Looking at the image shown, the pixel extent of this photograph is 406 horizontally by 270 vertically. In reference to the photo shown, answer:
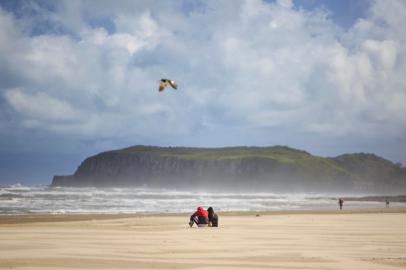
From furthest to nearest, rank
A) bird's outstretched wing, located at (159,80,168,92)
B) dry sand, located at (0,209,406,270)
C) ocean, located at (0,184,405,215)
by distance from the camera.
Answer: ocean, located at (0,184,405,215), bird's outstretched wing, located at (159,80,168,92), dry sand, located at (0,209,406,270)

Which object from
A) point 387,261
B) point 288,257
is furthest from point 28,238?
point 387,261

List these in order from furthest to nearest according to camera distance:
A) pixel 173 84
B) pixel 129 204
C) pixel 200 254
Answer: pixel 129 204, pixel 173 84, pixel 200 254

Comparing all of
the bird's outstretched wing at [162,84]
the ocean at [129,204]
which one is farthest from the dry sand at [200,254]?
the ocean at [129,204]

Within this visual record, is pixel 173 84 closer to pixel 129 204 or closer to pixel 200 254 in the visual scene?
pixel 200 254

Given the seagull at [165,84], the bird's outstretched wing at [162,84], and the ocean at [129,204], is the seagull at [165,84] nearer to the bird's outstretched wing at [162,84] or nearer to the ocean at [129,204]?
the bird's outstretched wing at [162,84]

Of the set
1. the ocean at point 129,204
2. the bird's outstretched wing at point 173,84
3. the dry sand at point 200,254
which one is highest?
the bird's outstretched wing at point 173,84

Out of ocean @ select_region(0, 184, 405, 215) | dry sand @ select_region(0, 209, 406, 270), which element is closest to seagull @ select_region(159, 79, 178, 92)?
dry sand @ select_region(0, 209, 406, 270)

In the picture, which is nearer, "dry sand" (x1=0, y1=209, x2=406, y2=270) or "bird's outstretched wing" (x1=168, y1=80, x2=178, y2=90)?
"dry sand" (x1=0, y1=209, x2=406, y2=270)

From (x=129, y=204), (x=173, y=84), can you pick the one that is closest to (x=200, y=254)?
(x=173, y=84)

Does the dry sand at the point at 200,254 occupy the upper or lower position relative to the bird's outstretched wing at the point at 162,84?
lower

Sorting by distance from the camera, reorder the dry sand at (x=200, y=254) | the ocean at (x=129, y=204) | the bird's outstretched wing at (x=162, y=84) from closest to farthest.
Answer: the dry sand at (x=200, y=254) < the bird's outstretched wing at (x=162, y=84) < the ocean at (x=129, y=204)

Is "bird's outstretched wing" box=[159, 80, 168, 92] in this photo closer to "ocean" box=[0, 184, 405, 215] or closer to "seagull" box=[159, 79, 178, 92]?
"seagull" box=[159, 79, 178, 92]

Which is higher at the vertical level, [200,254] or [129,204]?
[129,204]

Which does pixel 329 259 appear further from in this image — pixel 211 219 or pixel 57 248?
pixel 211 219
